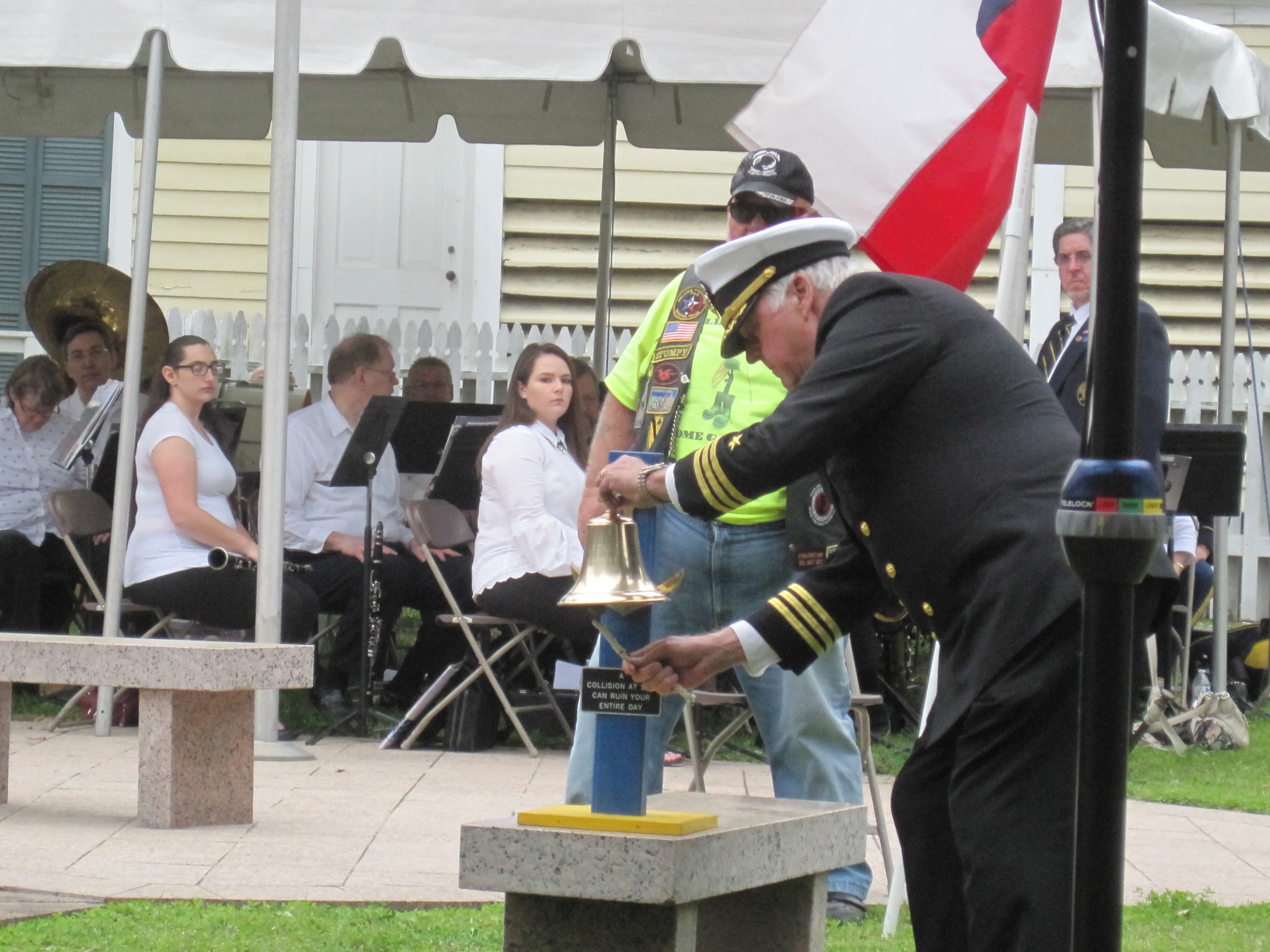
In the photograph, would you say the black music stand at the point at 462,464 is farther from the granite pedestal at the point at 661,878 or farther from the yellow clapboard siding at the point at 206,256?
the yellow clapboard siding at the point at 206,256

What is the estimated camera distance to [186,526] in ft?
24.3

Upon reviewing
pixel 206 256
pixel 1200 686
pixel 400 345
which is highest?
pixel 206 256

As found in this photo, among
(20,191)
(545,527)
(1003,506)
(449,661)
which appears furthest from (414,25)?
(20,191)

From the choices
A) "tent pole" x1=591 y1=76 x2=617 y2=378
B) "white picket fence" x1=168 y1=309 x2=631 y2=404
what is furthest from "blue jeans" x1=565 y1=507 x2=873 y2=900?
"white picket fence" x1=168 y1=309 x2=631 y2=404

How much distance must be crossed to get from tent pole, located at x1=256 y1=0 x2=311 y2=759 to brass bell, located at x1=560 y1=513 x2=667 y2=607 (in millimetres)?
4145

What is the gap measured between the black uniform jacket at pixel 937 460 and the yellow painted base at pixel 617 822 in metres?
0.45

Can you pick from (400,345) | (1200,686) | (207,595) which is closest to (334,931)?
(207,595)

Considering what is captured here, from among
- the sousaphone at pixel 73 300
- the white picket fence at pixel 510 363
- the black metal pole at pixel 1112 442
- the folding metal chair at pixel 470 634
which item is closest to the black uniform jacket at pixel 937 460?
the black metal pole at pixel 1112 442

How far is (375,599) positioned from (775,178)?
175 inches

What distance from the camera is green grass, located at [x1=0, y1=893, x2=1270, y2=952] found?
4.02 m

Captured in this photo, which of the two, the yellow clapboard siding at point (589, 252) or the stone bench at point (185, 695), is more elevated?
the yellow clapboard siding at point (589, 252)

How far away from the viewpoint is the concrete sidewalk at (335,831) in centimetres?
477

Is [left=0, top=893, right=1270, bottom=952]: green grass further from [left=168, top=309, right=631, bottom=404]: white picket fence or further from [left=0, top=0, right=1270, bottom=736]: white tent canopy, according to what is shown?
[left=168, top=309, right=631, bottom=404]: white picket fence

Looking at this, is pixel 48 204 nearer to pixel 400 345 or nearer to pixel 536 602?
pixel 400 345
